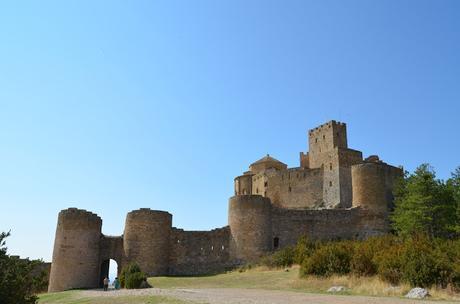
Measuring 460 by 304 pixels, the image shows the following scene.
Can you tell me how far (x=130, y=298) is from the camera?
18.0 metres

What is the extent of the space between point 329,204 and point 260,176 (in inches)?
395

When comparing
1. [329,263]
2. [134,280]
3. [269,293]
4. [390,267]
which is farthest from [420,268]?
[134,280]

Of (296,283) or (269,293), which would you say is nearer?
(269,293)

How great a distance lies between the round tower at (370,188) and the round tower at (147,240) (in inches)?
607

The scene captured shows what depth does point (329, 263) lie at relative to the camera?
72.2 feet

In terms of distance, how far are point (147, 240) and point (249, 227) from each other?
7096 millimetres

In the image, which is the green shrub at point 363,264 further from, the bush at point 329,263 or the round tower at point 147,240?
the round tower at point 147,240

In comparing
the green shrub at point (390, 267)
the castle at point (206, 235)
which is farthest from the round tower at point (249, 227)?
the green shrub at point (390, 267)

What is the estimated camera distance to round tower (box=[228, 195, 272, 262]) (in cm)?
3381

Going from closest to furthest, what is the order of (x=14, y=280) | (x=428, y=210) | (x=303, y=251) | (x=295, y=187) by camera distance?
1. (x=14, y=280)
2. (x=303, y=251)
3. (x=428, y=210)
4. (x=295, y=187)

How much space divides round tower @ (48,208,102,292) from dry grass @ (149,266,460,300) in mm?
5355

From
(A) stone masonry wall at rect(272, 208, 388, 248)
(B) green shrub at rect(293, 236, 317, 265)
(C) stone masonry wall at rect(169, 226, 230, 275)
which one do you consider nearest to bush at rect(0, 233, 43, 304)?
(B) green shrub at rect(293, 236, 317, 265)

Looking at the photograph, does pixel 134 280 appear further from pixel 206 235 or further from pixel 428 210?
pixel 428 210

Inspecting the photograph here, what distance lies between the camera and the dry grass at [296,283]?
1670cm
